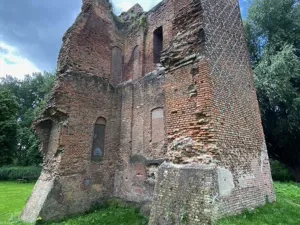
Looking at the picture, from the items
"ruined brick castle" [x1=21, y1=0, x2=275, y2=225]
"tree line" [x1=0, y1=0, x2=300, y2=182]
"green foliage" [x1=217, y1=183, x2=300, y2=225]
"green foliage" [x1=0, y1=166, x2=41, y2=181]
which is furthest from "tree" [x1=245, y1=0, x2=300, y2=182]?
"green foliage" [x1=0, y1=166, x2=41, y2=181]

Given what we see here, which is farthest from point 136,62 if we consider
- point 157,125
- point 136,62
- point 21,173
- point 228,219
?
point 21,173

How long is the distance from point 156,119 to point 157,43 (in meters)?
4.23

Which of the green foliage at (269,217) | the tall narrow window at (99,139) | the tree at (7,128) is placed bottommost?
the green foliage at (269,217)

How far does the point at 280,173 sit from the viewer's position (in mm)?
17500

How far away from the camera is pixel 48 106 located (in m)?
9.64

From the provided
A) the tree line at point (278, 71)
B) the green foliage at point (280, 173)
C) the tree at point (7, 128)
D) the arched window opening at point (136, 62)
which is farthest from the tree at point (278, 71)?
the tree at point (7, 128)

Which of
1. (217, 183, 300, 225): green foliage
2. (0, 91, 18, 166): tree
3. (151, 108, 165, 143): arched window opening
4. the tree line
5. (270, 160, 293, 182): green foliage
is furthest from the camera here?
Result: (0, 91, 18, 166): tree

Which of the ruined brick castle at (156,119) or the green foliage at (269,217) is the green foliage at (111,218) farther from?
the green foliage at (269,217)

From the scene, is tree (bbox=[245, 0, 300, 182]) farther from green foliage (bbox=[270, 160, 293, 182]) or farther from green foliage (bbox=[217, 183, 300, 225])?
green foliage (bbox=[217, 183, 300, 225])

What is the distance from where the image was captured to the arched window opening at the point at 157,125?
30.1 ft

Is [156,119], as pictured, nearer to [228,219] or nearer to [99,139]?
A: [99,139]

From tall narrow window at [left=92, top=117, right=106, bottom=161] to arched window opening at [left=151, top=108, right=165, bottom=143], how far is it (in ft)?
8.86

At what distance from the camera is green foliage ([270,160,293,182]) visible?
54.9ft

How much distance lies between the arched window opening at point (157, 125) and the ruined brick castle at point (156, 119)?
0.04 m
